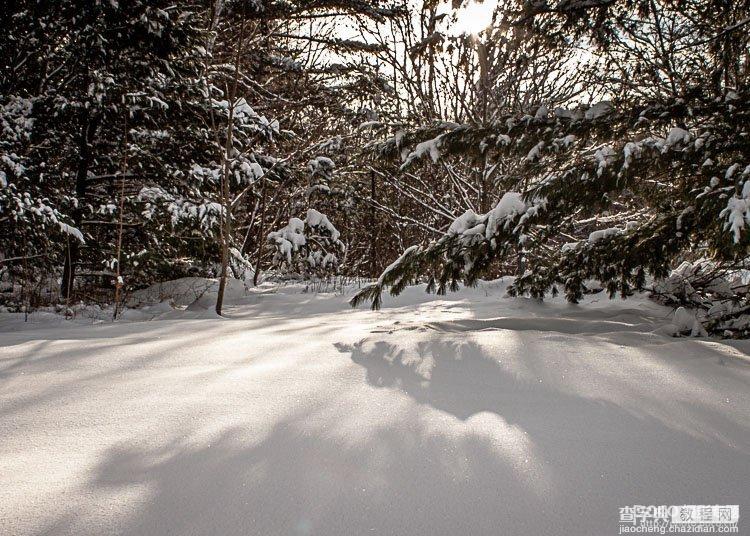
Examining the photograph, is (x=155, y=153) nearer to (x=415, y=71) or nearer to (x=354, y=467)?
(x=415, y=71)

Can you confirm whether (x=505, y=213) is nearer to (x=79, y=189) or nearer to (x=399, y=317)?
(x=399, y=317)

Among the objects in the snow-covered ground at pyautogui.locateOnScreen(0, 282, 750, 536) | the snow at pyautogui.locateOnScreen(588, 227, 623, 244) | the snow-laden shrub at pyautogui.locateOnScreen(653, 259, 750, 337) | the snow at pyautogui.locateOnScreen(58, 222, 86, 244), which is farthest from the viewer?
the snow at pyautogui.locateOnScreen(58, 222, 86, 244)

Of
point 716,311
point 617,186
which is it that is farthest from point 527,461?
point 716,311

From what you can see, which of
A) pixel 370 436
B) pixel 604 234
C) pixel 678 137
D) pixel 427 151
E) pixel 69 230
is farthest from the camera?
pixel 69 230

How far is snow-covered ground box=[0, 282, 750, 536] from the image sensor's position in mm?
1016

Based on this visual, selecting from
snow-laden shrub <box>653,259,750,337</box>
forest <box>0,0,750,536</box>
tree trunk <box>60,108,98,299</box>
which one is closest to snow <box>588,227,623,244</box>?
forest <box>0,0,750,536</box>

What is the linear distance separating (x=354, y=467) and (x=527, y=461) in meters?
0.47

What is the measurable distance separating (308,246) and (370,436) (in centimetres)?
800

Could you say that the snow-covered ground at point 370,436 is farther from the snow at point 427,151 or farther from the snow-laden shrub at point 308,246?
the snow-laden shrub at point 308,246

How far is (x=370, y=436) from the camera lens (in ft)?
4.40

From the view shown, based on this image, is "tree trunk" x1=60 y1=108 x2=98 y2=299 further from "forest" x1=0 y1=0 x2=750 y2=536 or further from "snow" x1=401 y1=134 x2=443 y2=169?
"snow" x1=401 y1=134 x2=443 y2=169

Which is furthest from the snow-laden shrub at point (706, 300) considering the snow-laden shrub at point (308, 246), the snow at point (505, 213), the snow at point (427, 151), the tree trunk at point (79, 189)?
the tree trunk at point (79, 189)

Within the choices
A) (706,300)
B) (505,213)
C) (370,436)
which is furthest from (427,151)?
(706,300)

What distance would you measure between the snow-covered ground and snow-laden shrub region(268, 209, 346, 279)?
242 inches
